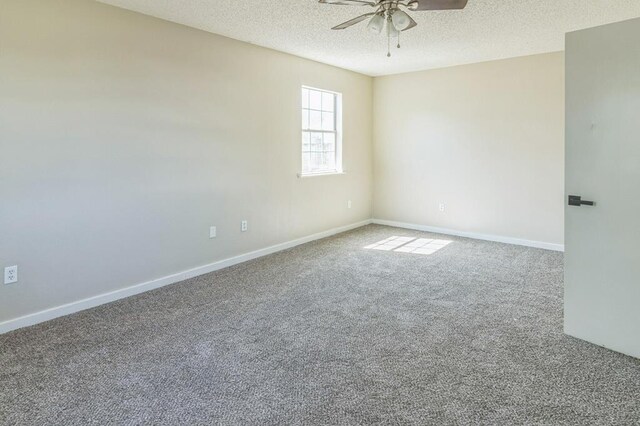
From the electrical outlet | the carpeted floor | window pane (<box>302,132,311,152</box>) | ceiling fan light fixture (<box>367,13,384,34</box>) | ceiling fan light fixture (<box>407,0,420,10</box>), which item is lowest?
the carpeted floor

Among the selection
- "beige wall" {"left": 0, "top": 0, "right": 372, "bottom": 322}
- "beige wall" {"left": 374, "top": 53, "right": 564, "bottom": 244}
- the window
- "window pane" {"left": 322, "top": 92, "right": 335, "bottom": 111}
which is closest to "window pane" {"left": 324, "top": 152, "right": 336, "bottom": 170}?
the window

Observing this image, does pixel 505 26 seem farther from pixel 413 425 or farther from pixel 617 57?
pixel 413 425

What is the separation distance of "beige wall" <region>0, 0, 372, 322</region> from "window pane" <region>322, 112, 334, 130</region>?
815 mm

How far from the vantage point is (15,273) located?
2.97 meters

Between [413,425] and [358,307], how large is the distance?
147 cm

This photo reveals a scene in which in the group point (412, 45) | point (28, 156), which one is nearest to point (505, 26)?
point (412, 45)

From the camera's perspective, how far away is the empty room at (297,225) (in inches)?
87.1

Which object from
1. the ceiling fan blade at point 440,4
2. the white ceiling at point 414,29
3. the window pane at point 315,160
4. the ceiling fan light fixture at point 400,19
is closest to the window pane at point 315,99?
the white ceiling at point 414,29

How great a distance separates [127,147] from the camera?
3.55 m

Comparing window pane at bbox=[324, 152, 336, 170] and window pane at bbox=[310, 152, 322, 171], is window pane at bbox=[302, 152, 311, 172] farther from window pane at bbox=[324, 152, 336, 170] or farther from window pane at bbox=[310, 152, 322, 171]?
window pane at bbox=[324, 152, 336, 170]

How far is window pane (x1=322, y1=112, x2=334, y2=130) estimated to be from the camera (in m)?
5.98

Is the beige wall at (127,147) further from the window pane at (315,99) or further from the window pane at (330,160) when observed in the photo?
the window pane at (330,160)

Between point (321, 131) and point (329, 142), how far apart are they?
0.28 m

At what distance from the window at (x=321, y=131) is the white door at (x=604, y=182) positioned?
3535mm
